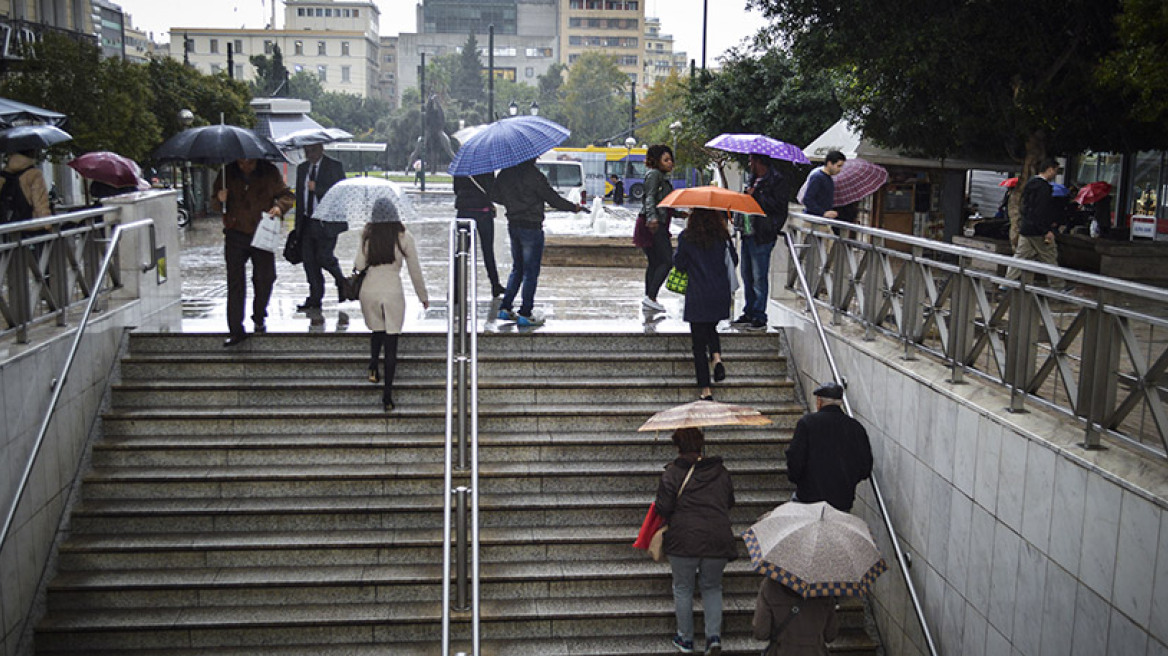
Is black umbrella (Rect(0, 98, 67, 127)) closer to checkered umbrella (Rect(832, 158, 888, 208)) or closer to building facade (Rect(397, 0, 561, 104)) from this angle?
checkered umbrella (Rect(832, 158, 888, 208))

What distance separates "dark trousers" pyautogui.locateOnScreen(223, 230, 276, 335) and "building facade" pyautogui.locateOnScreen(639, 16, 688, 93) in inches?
6907

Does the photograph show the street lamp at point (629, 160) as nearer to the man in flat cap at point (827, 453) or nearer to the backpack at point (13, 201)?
the backpack at point (13, 201)

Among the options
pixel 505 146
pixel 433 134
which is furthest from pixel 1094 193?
pixel 433 134

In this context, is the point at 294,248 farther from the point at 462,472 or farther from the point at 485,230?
the point at 462,472

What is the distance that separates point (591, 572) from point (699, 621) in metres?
0.81

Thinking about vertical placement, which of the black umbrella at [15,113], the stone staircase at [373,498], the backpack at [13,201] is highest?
the black umbrella at [15,113]

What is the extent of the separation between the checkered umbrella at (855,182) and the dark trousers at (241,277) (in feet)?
17.3

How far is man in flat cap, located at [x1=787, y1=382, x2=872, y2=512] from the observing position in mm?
6762

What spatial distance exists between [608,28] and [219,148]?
461 feet

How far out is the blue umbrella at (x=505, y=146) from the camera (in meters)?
9.95

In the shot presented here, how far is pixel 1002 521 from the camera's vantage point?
19.4 ft

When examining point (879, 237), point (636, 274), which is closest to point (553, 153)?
point (636, 274)

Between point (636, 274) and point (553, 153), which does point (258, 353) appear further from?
point (553, 153)

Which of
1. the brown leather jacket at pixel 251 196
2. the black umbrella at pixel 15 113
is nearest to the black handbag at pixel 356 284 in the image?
the brown leather jacket at pixel 251 196
